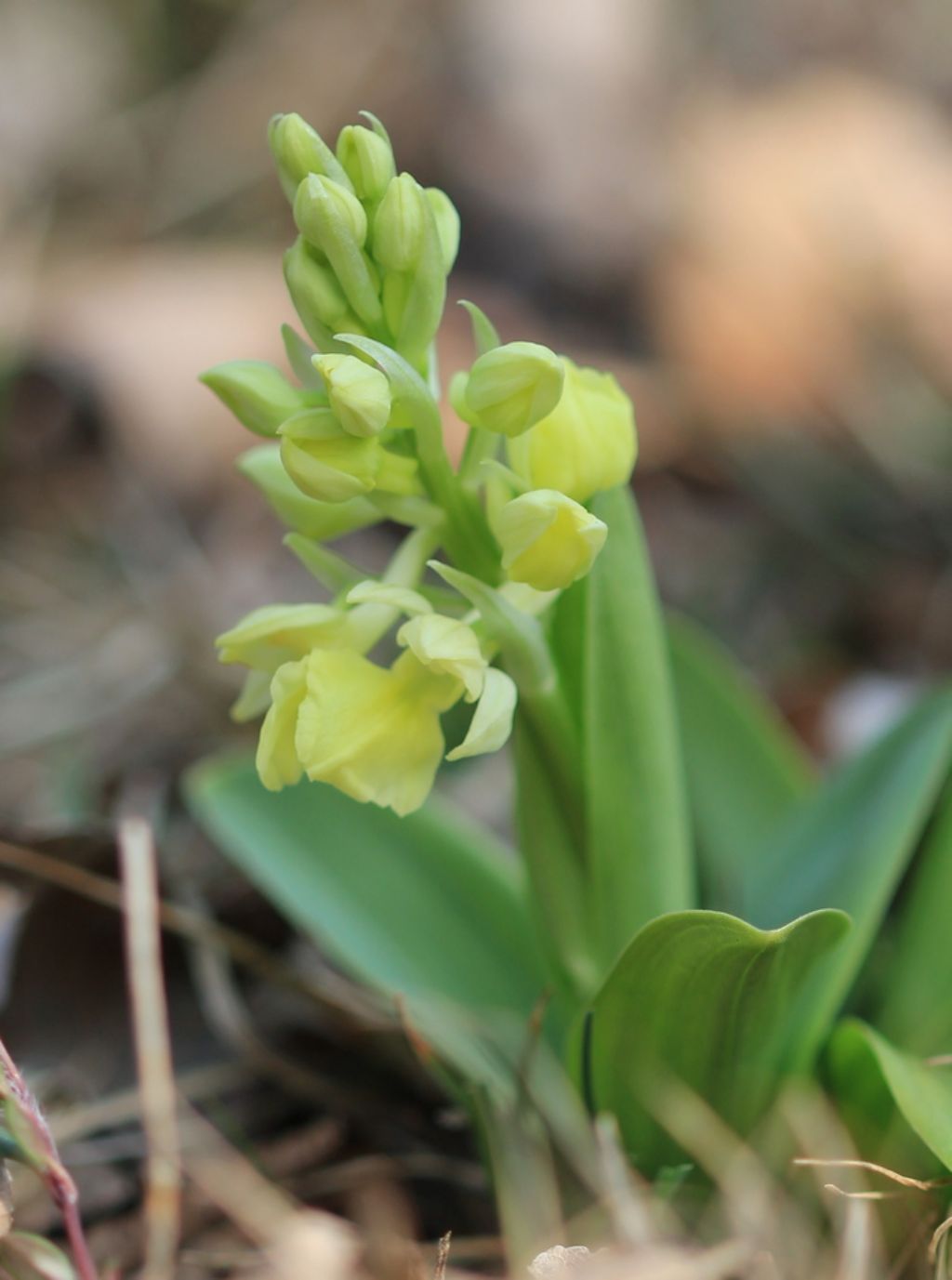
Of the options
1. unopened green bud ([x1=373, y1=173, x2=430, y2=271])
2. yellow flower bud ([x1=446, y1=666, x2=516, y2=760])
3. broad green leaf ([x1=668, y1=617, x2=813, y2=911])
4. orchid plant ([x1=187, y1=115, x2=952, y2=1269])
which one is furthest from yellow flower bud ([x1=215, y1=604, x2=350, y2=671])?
broad green leaf ([x1=668, y1=617, x2=813, y2=911])

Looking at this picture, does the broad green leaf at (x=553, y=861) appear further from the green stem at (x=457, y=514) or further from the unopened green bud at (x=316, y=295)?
the unopened green bud at (x=316, y=295)

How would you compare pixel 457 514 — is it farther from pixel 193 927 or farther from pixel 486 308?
pixel 486 308

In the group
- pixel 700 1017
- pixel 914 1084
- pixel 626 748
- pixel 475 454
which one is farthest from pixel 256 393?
pixel 914 1084

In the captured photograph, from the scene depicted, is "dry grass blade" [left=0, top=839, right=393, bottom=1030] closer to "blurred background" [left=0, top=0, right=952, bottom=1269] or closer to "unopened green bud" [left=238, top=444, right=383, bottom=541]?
"blurred background" [left=0, top=0, right=952, bottom=1269]

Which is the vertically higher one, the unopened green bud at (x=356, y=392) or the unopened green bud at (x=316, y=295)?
the unopened green bud at (x=316, y=295)

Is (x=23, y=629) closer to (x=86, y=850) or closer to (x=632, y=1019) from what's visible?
(x=86, y=850)

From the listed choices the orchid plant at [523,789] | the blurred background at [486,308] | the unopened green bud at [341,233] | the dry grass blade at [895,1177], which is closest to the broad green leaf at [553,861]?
the orchid plant at [523,789]
